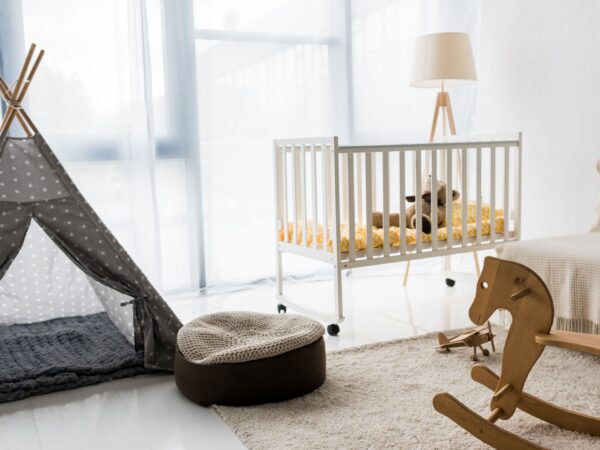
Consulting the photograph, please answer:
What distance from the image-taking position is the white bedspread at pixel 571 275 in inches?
96.8

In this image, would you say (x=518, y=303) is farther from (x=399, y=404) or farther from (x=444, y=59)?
(x=444, y=59)

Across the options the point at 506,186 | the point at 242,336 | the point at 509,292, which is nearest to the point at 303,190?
the point at 242,336

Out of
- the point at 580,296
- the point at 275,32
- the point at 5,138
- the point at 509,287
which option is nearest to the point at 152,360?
the point at 5,138

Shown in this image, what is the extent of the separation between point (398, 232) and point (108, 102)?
5.47 feet

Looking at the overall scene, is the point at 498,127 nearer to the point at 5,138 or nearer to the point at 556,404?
the point at 556,404

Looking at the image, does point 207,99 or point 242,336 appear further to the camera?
point 207,99

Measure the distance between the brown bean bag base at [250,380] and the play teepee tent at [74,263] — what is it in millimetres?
355

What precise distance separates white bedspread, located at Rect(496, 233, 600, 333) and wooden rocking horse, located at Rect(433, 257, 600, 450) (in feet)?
2.25

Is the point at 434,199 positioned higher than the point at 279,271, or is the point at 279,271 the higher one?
the point at 434,199

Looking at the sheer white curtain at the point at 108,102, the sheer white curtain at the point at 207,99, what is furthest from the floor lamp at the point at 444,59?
the sheer white curtain at the point at 108,102

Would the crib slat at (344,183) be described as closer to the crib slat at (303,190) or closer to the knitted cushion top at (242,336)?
the crib slat at (303,190)

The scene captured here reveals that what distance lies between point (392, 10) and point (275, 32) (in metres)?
0.85

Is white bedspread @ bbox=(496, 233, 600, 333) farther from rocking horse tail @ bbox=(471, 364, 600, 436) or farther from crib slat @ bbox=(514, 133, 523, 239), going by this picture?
crib slat @ bbox=(514, 133, 523, 239)

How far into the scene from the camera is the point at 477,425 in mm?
1779
